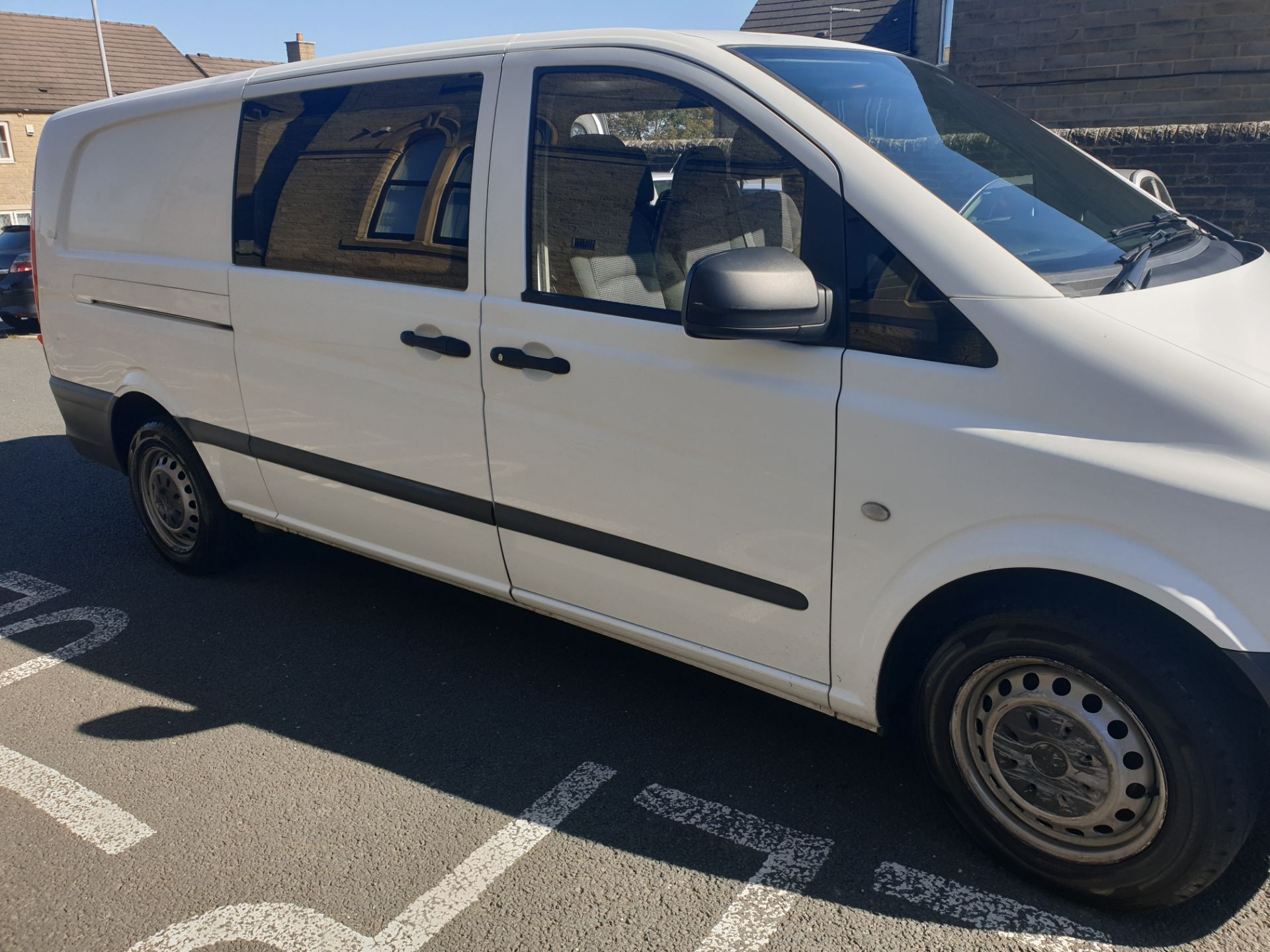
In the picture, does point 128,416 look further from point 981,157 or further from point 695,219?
point 981,157

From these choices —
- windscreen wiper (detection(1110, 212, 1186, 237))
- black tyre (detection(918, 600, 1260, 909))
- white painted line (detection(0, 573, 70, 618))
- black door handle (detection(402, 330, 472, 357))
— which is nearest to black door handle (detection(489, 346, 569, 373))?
black door handle (detection(402, 330, 472, 357))

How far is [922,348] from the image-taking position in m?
2.40

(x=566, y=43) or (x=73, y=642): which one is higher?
(x=566, y=43)

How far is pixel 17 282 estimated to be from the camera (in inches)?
549

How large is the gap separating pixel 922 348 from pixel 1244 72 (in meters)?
9.28

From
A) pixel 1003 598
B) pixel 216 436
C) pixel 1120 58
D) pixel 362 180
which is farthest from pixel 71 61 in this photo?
pixel 1003 598

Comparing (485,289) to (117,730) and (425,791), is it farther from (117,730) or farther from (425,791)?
(117,730)

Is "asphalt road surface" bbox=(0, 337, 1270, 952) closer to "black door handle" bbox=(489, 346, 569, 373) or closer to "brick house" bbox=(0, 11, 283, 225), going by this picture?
"black door handle" bbox=(489, 346, 569, 373)

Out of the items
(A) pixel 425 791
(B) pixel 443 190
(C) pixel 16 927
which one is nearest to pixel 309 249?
(B) pixel 443 190

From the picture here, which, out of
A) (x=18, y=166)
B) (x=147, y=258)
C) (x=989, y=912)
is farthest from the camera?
(x=18, y=166)

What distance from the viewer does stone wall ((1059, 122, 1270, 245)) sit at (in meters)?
7.50

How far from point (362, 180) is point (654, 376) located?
1361 mm

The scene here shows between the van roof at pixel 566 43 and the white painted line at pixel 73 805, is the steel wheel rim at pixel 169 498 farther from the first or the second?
the van roof at pixel 566 43

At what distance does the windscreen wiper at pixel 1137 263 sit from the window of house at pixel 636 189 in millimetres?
789
